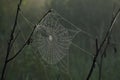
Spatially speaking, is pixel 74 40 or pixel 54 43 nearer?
pixel 54 43

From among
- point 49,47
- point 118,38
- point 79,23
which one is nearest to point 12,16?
point 79,23

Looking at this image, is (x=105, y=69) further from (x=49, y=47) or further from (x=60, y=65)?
(x=49, y=47)

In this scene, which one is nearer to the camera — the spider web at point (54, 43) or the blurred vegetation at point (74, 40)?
the spider web at point (54, 43)

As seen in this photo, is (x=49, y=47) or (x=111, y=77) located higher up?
(x=49, y=47)

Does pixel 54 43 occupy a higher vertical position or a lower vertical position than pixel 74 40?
higher

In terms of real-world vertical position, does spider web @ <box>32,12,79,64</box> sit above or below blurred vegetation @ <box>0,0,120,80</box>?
above

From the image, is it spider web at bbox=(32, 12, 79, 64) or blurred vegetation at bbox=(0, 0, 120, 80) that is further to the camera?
blurred vegetation at bbox=(0, 0, 120, 80)

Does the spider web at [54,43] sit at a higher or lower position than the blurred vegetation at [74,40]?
higher

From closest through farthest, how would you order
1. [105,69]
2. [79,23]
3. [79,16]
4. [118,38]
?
[105,69] < [118,38] < [79,23] < [79,16]
